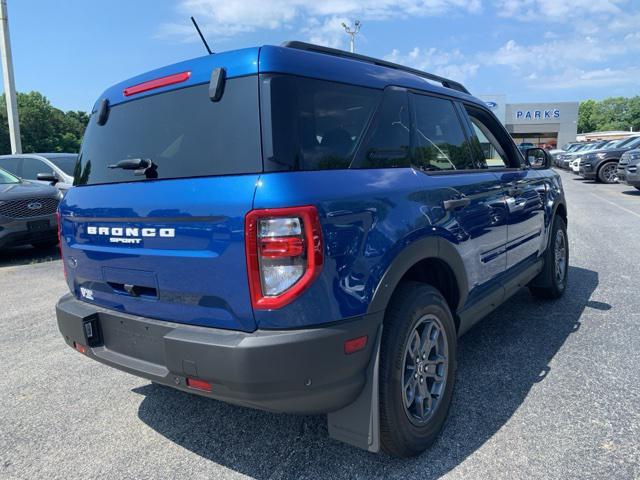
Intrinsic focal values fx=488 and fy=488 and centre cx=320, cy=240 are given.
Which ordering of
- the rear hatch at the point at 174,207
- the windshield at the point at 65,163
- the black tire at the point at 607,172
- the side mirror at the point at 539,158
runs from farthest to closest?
the black tire at the point at 607,172 < the windshield at the point at 65,163 < the side mirror at the point at 539,158 < the rear hatch at the point at 174,207

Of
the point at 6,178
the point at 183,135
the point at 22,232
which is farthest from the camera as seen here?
the point at 6,178

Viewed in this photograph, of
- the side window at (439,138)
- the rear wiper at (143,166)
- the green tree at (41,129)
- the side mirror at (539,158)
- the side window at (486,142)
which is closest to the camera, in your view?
the rear wiper at (143,166)

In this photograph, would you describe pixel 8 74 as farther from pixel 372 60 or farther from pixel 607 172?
pixel 607 172

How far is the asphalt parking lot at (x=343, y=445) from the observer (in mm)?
2445

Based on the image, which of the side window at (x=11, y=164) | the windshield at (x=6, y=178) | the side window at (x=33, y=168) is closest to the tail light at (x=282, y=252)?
the windshield at (x=6, y=178)

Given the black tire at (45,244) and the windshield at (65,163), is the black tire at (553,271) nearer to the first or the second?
the black tire at (45,244)

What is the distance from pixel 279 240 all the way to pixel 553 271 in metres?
3.72

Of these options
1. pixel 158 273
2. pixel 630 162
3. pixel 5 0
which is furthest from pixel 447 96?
pixel 5 0

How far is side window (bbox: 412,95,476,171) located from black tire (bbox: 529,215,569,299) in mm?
1834

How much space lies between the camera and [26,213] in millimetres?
7875

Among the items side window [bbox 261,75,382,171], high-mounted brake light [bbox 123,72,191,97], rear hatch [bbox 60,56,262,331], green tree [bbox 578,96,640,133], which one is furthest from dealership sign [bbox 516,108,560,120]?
green tree [bbox 578,96,640,133]

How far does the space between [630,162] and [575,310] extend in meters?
12.1

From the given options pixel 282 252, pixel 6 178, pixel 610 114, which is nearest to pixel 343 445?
pixel 282 252

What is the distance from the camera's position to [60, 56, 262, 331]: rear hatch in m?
2.01
